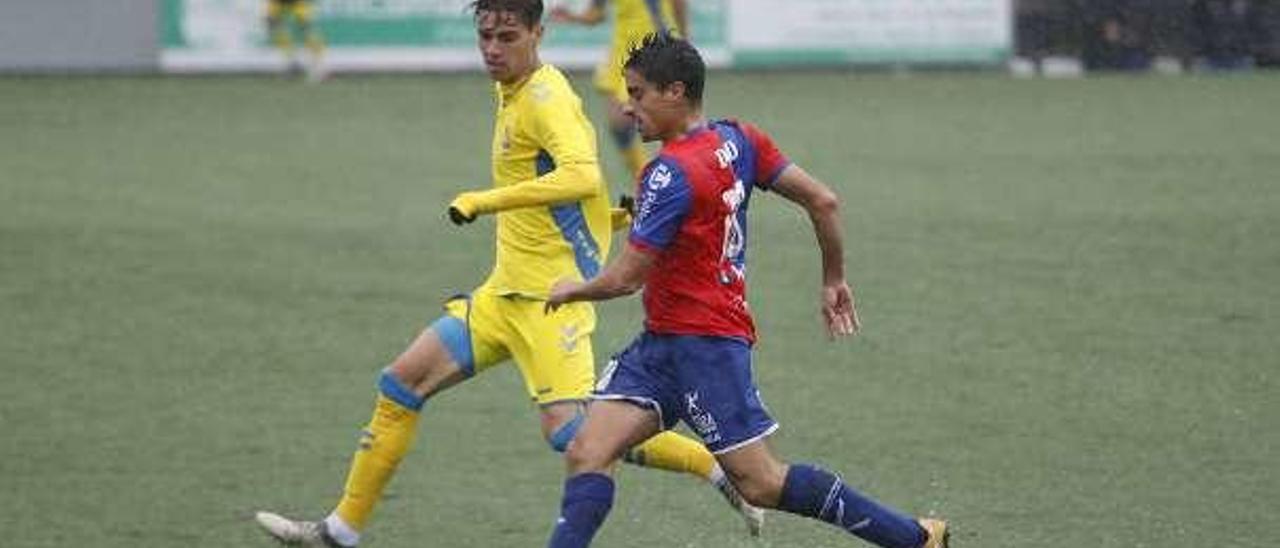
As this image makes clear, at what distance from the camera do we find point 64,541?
1018 centimetres

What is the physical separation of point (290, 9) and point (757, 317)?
1819 cm

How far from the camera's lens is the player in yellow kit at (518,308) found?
31.8ft

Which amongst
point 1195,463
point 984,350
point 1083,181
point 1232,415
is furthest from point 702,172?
point 1083,181

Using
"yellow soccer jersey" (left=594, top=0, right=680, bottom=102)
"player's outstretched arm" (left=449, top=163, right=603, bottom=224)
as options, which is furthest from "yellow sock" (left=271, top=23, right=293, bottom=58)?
"player's outstretched arm" (left=449, top=163, right=603, bottom=224)

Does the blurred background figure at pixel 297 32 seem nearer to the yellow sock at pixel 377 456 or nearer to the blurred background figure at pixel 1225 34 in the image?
the blurred background figure at pixel 1225 34

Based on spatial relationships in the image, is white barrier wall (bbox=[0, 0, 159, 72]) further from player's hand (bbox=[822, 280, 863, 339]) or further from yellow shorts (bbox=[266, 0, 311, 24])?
player's hand (bbox=[822, 280, 863, 339])

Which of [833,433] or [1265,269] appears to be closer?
[833,433]

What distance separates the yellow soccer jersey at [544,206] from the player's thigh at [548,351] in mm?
80

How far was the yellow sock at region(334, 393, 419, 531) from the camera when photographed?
984 centimetres

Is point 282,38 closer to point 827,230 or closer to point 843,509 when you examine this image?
point 827,230

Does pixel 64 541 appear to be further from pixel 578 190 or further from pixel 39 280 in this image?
pixel 39 280

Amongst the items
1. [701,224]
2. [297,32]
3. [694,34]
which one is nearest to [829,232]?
[701,224]

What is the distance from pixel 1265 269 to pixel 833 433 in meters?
6.12

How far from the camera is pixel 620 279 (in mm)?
8445
